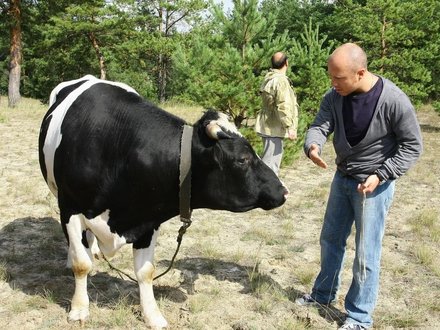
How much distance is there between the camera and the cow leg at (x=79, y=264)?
10.3 feet

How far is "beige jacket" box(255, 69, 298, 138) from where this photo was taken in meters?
6.07

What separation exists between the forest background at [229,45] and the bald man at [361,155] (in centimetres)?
506

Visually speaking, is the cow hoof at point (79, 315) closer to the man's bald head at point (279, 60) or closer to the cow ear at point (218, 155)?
the cow ear at point (218, 155)

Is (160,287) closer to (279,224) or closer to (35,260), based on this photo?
(35,260)

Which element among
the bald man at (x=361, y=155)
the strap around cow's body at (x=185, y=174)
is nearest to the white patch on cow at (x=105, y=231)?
the strap around cow's body at (x=185, y=174)

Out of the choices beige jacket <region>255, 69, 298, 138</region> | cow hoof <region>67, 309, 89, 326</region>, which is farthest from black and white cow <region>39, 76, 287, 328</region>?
beige jacket <region>255, 69, 298, 138</region>

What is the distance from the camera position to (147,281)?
10.7 ft

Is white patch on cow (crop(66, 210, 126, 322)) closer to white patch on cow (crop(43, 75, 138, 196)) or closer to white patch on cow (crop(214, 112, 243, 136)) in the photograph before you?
white patch on cow (crop(43, 75, 138, 196))

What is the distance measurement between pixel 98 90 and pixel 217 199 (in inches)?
48.2

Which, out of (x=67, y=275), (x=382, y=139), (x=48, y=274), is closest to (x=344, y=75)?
(x=382, y=139)

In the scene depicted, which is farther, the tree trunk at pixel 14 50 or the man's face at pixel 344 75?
the tree trunk at pixel 14 50

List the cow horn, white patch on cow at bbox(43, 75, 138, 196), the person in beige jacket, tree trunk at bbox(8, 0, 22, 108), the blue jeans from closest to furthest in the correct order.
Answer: the cow horn → the blue jeans → white patch on cow at bbox(43, 75, 138, 196) → the person in beige jacket → tree trunk at bbox(8, 0, 22, 108)

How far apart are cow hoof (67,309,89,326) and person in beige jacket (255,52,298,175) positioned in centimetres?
361

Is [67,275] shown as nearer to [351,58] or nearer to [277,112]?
[351,58]
